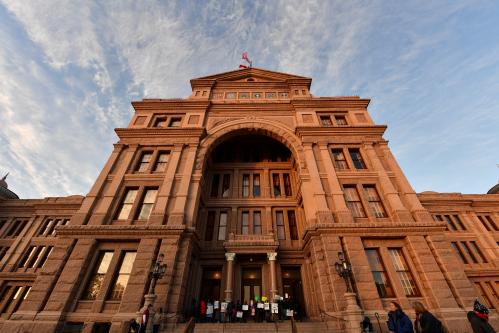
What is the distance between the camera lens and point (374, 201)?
18219 mm

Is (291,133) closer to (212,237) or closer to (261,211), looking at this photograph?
(261,211)

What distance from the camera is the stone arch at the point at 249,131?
21.6 m

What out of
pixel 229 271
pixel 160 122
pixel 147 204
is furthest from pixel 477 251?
pixel 160 122

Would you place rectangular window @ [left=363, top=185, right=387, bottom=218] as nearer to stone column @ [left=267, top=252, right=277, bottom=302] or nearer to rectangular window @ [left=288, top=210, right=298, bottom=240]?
rectangular window @ [left=288, top=210, right=298, bottom=240]

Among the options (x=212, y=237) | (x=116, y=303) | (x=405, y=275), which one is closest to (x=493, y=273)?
(x=405, y=275)

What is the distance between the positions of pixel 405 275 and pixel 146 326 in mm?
15351

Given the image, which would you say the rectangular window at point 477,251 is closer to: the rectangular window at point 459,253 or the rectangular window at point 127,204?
the rectangular window at point 459,253

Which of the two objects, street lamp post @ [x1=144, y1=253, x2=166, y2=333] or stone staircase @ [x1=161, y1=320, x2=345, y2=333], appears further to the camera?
stone staircase @ [x1=161, y1=320, x2=345, y2=333]

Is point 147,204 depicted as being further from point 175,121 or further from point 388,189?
point 388,189

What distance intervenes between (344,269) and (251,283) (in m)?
8.86

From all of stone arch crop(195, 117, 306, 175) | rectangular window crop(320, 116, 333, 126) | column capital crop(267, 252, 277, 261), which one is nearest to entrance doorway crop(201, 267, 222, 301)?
column capital crop(267, 252, 277, 261)

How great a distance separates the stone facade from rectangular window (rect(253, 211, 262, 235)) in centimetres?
10

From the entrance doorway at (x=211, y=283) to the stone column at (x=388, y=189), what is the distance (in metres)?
14.7

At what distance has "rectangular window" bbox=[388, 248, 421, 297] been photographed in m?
14.2
